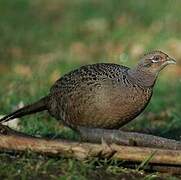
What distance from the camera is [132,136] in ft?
15.8

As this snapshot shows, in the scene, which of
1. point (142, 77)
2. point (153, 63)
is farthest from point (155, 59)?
point (142, 77)

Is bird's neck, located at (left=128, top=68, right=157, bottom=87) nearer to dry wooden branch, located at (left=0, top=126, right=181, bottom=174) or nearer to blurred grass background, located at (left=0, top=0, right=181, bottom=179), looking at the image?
dry wooden branch, located at (left=0, top=126, right=181, bottom=174)

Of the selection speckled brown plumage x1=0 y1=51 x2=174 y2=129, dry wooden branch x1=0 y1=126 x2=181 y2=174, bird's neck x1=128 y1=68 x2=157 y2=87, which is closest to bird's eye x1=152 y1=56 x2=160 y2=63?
speckled brown plumage x1=0 y1=51 x2=174 y2=129

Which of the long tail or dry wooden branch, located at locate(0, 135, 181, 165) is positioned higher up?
the long tail

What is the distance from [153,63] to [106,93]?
518mm

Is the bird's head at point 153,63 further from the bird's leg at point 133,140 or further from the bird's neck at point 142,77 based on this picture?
the bird's leg at point 133,140

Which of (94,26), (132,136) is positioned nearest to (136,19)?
(94,26)

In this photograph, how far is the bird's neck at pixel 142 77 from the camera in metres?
5.48

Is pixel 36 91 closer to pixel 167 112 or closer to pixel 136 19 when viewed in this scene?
pixel 167 112

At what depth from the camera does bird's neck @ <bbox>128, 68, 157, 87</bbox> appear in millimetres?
5484

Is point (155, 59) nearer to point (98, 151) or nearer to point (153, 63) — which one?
point (153, 63)

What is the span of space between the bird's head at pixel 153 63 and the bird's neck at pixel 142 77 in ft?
0.09

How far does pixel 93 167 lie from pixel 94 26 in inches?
281

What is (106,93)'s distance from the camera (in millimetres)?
5277
